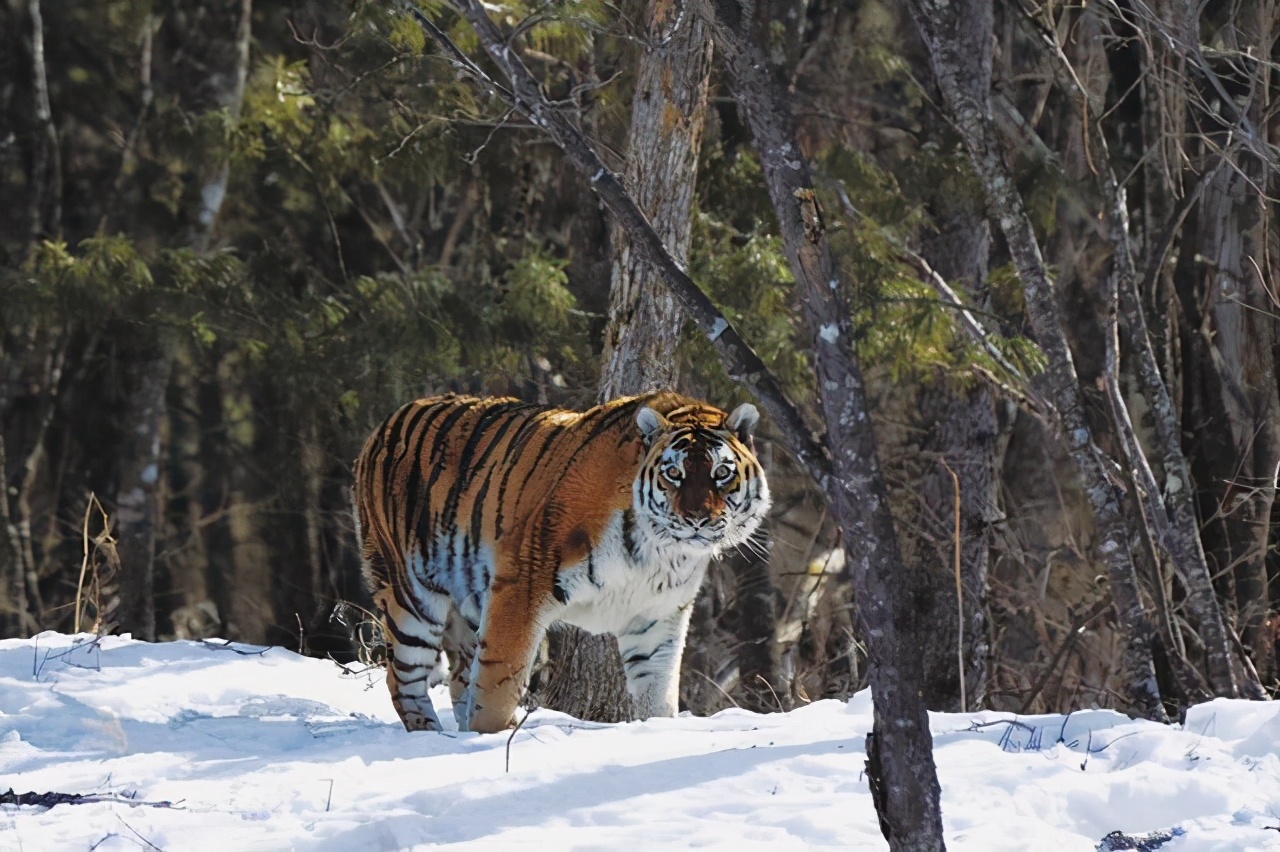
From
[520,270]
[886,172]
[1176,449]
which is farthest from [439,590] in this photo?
[886,172]

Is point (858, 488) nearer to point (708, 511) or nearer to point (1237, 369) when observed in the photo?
point (708, 511)

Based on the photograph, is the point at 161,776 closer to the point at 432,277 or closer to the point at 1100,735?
the point at 1100,735

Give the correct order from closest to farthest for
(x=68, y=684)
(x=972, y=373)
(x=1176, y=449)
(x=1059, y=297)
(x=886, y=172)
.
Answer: (x=68, y=684), (x=1176, y=449), (x=972, y=373), (x=886, y=172), (x=1059, y=297)

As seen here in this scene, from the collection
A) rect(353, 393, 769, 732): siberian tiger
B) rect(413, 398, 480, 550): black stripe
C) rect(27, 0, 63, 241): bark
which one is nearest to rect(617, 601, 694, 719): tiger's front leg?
rect(353, 393, 769, 732): siberian tiger

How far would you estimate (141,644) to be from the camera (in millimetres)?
8203

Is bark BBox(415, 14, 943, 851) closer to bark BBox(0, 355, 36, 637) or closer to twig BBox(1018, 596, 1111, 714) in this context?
twig BBox(1018, 596, 1111, 714)

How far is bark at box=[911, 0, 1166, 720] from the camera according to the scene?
20.9 feet

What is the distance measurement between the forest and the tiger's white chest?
131 cm

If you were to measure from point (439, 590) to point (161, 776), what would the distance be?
2.05m

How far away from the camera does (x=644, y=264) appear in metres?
8.76

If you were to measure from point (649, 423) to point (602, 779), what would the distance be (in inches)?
74.1

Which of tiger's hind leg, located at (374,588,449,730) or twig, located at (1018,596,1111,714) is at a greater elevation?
tiger's hind leg, located at (374,588,449,730)

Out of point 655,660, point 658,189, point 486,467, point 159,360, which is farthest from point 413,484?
point 159,360

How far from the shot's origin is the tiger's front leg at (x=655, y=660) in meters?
7.14
